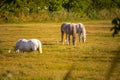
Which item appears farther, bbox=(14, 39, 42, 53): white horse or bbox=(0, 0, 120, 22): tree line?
bbox=(0, 0, 120, 22): tree line

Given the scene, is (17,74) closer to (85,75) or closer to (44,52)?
(85,75)

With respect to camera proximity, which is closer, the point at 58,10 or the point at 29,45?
the point at 29,45

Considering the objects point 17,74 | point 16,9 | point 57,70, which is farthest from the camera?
point 16,9

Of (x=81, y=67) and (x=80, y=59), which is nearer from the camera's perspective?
(x=81, y=67)

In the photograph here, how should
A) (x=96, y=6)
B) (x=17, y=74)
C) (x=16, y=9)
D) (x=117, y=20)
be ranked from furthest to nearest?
(x=96, y=6) < (x=16, y=9) < (x=17, y=74) < (x=117, y=20)

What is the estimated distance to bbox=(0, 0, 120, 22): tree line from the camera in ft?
146

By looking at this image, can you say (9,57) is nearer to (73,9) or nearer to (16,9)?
(16,9)

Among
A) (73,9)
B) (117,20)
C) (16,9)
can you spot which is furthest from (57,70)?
(73,9)

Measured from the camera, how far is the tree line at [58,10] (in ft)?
146

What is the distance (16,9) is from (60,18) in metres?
5.81

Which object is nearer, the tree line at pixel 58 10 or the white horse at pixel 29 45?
the white horse at pixel 29 45

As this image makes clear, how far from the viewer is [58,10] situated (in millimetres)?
47844

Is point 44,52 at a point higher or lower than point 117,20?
lower

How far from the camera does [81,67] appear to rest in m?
12.0
